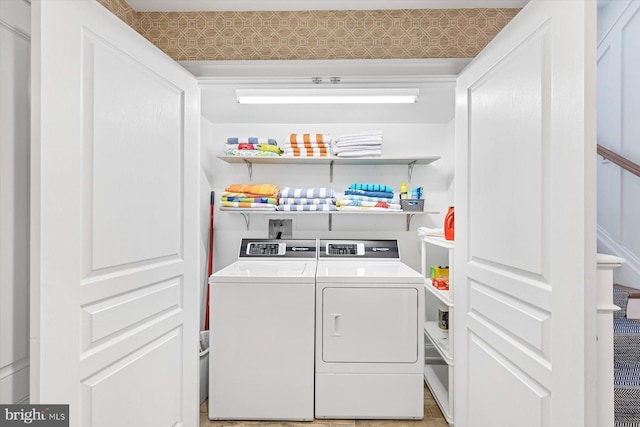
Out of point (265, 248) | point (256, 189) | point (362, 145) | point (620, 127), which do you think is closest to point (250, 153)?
point (256, 189)

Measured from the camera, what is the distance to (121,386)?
125 cm

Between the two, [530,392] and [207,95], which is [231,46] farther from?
[530,392]

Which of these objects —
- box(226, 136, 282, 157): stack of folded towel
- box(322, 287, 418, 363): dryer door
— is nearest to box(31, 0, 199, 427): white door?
box(322, 287, 418, 363): dryer door

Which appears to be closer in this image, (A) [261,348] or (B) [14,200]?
(B) [14,200]

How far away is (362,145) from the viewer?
2.64 m

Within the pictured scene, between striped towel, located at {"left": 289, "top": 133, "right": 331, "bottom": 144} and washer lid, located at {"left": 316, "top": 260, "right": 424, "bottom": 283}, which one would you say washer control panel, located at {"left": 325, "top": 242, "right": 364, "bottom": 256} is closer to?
washer lid, located at {"left": 316, "top": 260, "right": 424, "bottom": 283}

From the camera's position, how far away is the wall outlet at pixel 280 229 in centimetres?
287

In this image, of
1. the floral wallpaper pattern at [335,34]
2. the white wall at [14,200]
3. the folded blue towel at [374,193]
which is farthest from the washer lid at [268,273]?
the floral wallpaper pattern at [335,34]

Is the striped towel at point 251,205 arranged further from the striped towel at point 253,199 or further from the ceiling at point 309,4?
the ceiling at point 309,4

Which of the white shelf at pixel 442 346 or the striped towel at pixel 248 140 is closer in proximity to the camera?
the white shelf at pixel 442 346

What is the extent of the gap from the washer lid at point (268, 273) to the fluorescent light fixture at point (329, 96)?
1.15 m

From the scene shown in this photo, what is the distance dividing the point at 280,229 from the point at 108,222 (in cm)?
174

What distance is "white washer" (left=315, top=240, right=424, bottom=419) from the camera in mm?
2062

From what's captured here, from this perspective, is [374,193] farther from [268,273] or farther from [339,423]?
[339,423]
